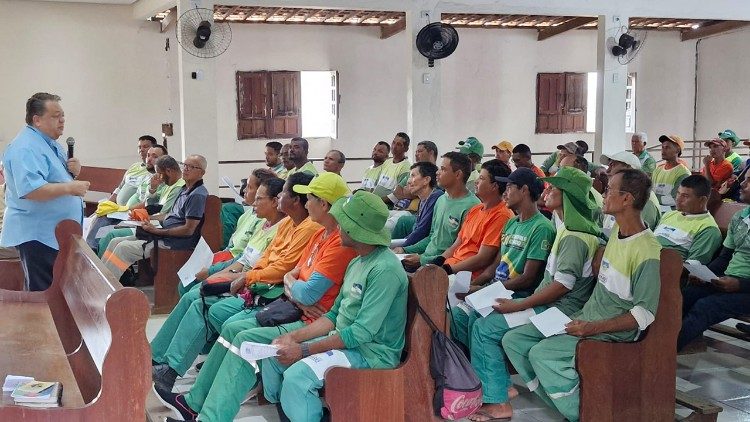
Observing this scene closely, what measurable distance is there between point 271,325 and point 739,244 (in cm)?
256

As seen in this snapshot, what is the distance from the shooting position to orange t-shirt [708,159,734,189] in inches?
310

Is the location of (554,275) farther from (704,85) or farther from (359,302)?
(704,85)

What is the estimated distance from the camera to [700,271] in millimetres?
4008

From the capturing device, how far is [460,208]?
448 cm

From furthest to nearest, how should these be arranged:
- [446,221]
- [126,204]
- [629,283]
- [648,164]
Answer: [648,164], [126,204], [446,221], [629,283]

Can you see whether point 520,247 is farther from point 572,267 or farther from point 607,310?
point 607,310

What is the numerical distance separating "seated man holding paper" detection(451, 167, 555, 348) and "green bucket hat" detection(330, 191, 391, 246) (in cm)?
89

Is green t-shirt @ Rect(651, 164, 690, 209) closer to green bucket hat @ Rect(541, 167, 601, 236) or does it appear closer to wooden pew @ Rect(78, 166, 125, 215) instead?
green bucket hat @ Rect(541, 167, 601, 236)

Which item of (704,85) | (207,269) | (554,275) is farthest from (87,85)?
(704,85)

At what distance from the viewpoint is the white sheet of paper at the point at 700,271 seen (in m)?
3.99

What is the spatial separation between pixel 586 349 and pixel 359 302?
0.96 meters

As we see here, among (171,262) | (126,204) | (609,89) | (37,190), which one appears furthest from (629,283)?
(609,89)

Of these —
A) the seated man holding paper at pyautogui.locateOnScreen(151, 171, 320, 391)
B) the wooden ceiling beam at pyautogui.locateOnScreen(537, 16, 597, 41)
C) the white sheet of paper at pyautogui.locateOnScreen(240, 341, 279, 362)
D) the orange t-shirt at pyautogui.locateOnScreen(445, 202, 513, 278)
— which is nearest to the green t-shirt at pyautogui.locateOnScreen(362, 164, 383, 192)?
the orange t-shirt at pyautogui.locateOnScreen(445, 202, 513, 278)

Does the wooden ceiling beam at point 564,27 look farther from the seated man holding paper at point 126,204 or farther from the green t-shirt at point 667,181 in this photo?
the seated man holding paper at point 126,204
